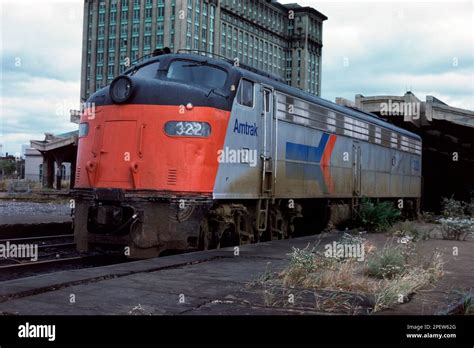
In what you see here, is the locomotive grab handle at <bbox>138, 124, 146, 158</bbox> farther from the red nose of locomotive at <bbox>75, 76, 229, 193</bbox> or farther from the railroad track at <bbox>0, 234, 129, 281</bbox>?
the railroad track at <bbox>0, 234, 129, 281</bbox>

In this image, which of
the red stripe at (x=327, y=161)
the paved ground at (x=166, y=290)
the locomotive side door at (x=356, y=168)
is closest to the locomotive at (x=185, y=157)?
the paved ground at (x=166, y=290)

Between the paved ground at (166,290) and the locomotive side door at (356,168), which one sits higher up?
the locomotive side door at (356,168)

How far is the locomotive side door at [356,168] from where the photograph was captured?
1573 centimetres

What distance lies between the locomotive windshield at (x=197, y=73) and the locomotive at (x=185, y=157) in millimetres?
18

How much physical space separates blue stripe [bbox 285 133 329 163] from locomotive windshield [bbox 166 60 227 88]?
8.50 ft

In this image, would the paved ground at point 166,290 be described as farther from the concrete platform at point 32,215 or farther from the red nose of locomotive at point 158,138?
the concrete platform at point 32,215

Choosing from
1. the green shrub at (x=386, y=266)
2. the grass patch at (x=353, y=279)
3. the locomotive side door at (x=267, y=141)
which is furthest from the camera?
the locomotive side door at (x=267, y=141)

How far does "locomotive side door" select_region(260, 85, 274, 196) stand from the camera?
35.0ft

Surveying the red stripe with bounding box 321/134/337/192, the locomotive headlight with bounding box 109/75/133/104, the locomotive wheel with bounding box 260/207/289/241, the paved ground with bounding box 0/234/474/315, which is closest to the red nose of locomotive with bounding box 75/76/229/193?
the locomotive headlight with bounding box 109/75/133/104

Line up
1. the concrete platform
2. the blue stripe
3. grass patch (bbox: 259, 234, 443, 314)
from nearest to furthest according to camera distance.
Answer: grass patch (bbox: 259, 234, 443, 314) → the blue stripe → the concrete platform

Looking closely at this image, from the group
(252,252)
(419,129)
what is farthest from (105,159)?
(419,129)

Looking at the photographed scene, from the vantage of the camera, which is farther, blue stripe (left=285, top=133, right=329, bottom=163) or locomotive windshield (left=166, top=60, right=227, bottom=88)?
blue stripe (left=285, top=133, right=329, bottom=163)

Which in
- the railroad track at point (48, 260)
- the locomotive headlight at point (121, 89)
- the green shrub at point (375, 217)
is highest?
the locomotive headlight at point (121, 89)
